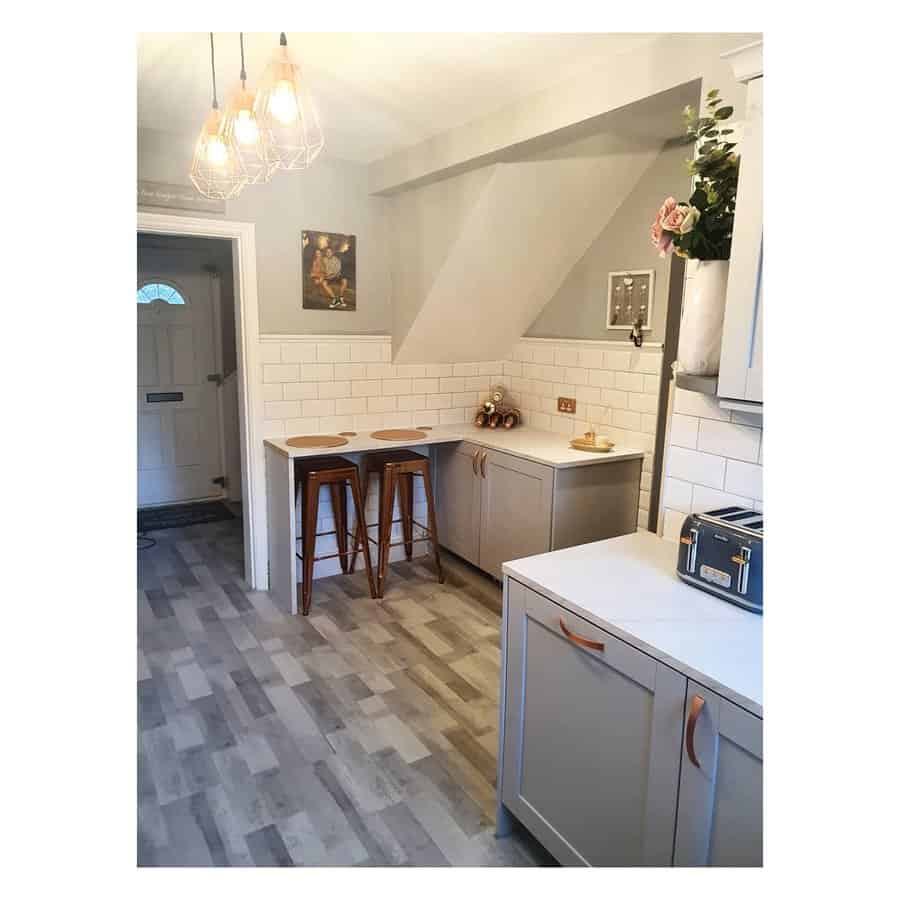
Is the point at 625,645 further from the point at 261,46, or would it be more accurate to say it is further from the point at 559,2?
the point at 261,46

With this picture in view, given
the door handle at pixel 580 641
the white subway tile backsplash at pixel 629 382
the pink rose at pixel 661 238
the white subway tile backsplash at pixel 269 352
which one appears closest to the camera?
the door handle at pixel 580 641

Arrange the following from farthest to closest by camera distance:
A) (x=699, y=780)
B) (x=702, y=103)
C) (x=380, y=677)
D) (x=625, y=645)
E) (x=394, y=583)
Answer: (x=394, y=583)
(x=380, y=677)
(x=702, y=103)
(x=625, y=645)
(x=699, y=780)

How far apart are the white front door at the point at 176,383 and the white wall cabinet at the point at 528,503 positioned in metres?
2.46

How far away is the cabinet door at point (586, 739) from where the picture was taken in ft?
4.27

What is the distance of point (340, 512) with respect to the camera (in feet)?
12.0

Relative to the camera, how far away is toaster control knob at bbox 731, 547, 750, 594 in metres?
1.43

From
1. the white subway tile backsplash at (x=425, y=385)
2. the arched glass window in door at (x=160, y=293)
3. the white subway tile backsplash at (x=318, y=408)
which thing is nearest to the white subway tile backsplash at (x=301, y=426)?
the white subway tile backsplash at (x=318, y=408)

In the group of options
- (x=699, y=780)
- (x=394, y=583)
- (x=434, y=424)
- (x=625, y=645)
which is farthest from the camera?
(x=434, y=424)

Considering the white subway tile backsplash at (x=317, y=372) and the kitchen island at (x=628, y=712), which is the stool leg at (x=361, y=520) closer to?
the white subway tile backsplash at (x=317, y=372)
